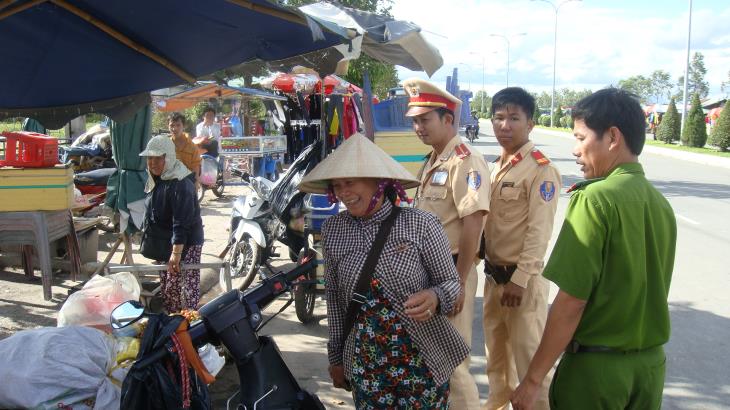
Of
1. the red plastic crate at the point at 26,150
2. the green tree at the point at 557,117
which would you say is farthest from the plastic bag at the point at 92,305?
the green tree at the point at 557,117

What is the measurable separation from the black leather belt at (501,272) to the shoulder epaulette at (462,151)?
71cm

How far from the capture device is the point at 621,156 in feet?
6.47

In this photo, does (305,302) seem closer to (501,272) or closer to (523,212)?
(501,272)

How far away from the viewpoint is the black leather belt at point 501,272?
11.1ft

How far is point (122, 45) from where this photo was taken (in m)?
3.38

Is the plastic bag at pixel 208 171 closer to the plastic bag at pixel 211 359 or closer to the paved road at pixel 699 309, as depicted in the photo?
the paved road at pixel 699 309

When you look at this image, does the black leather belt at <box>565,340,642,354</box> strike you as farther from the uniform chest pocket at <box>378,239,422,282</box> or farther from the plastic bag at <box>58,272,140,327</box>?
the plastic bag at <box>58,272,140,327</box>

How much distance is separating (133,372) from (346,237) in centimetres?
89

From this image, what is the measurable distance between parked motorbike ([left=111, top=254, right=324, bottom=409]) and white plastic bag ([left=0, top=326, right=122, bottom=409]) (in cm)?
38

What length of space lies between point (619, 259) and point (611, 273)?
56 mm

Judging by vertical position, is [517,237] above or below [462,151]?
below

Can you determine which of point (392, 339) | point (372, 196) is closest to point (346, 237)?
point (372, 196)

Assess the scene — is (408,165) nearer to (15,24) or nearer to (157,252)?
(157,252)

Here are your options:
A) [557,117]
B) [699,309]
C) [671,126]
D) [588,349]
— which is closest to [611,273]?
[588,349]
